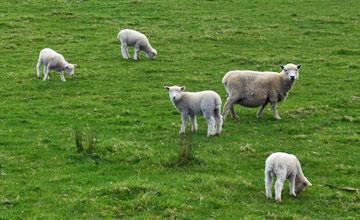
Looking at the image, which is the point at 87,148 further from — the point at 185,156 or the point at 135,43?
the point at 135,43

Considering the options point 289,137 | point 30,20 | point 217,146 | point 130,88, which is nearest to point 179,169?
point 217,146

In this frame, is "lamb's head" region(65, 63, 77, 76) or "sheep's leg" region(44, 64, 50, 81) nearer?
"sheep's leg" region(44, 64, 50, 81)

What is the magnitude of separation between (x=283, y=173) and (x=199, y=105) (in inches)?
210

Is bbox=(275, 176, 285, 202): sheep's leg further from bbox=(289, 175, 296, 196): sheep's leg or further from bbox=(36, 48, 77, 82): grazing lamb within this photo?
bbox=(36, 48, 77, 82): grazing lamb

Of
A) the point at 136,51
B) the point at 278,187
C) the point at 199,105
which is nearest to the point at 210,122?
the point at 199,105

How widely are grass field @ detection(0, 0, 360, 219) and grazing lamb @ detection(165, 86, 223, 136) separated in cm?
46

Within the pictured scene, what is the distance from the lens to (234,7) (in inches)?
1661

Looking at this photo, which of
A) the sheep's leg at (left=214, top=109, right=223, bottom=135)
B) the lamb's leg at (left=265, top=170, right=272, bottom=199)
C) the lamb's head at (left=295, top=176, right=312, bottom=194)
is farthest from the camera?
the sheep's leg at (left=214, top=109, right=223, bottom=135)

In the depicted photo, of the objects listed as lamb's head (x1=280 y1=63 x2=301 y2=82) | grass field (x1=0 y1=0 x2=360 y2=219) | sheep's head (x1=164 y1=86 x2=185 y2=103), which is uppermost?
lamb's head (x1=280 y1=63 x2=301 y2=82)

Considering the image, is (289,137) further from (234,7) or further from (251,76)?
(234,7)

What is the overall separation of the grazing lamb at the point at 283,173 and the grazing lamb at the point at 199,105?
14.8 feet

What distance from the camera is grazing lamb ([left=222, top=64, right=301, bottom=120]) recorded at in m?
20.3

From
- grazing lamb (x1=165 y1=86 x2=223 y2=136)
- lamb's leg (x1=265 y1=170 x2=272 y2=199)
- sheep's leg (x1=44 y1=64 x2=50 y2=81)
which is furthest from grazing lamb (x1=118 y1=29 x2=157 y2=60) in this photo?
lamb's leg (x1=265 y1=170 x2=272 y2=199)

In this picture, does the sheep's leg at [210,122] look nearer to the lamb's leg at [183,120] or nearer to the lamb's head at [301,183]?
the lamb's leg at [183,120]
